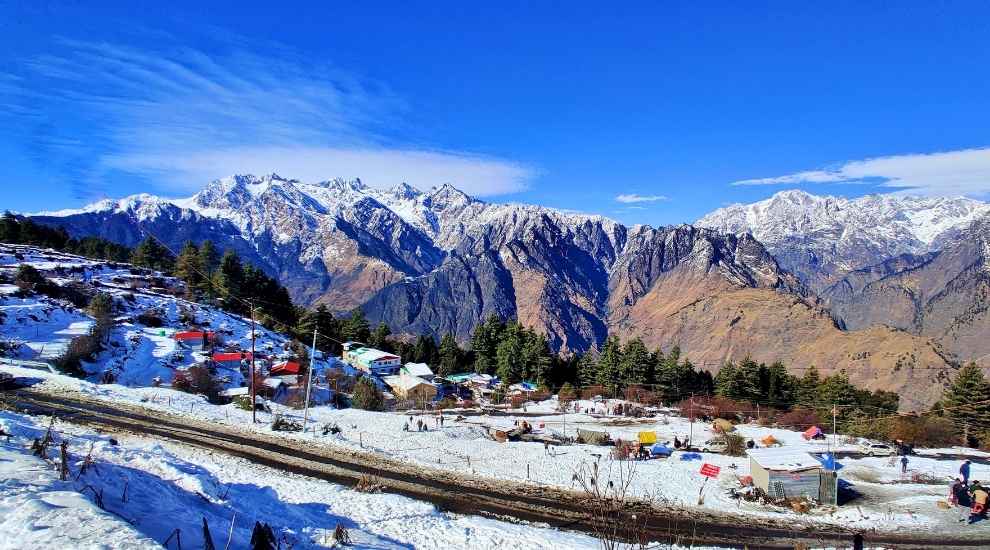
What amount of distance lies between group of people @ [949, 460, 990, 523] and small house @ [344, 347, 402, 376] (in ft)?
208

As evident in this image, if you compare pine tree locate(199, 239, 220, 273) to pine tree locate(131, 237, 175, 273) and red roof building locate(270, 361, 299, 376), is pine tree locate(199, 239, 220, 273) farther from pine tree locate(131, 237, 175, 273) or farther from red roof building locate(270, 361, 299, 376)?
red roof building locate(270, 361, 299, 376)

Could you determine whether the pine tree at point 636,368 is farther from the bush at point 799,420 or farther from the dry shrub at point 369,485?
the dry shrub at point 369,485

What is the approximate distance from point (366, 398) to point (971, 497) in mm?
43019

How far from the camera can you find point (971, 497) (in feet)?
82.1

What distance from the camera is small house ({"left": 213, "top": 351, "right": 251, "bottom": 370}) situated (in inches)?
2017

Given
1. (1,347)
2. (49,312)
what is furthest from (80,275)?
(1,347)

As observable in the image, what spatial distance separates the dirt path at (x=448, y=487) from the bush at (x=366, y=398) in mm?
20663

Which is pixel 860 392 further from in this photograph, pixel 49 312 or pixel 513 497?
pixel 49 312

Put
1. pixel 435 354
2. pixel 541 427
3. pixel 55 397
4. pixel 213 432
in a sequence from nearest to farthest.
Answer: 1. pixel 213 432
2. pixel 55 397
3. pixel 541 427
4. pixel 435 354

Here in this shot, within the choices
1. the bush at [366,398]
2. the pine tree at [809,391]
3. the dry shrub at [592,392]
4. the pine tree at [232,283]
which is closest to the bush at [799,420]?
the pine tree at [809,391]

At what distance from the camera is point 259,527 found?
38.2 ft

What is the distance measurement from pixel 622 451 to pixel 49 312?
5403cm

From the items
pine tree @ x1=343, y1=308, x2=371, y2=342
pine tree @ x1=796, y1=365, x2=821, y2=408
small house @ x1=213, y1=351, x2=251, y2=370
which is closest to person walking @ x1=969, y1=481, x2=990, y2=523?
pine tree @ x1=796, y1=365, x2=821, y2=408

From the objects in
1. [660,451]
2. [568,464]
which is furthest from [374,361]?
[568,464]
